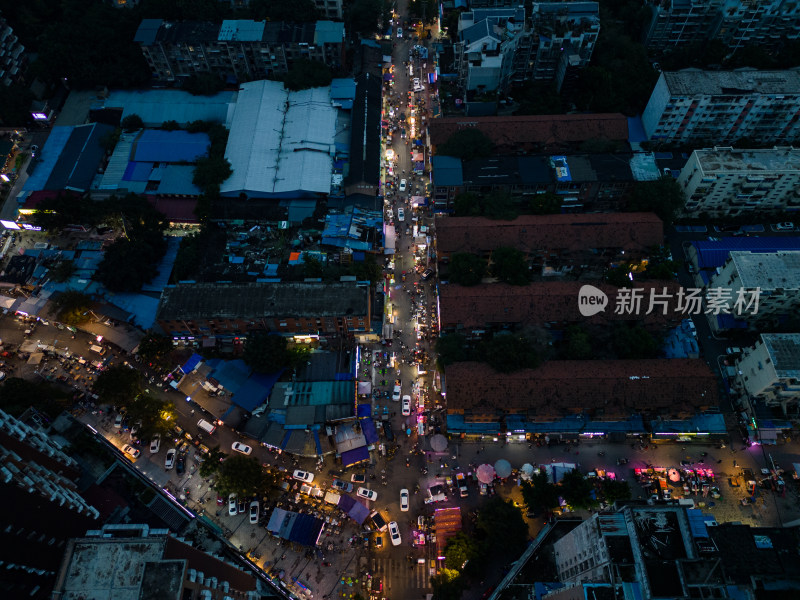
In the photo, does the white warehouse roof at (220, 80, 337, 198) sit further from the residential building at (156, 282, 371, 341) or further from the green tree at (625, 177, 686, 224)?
the green tree at (625, 177, 686, 224)

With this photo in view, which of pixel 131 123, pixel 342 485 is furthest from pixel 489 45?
pixel 342 485

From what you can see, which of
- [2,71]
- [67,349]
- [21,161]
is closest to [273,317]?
[67,349]

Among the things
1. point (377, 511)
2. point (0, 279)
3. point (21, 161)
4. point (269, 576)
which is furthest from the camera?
point (21, 161)

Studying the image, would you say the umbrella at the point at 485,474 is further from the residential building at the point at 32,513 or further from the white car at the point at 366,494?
the residential building at the point at 32,513

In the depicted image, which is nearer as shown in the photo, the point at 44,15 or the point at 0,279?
the point at 0,279

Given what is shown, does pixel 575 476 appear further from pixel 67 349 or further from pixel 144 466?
pixel 67 349

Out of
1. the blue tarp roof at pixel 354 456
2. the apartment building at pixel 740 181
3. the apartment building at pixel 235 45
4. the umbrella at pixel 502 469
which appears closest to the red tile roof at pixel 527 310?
the umbrella at pixel 502 469

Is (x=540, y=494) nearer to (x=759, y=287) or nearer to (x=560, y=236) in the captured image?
(x=560, y=236)

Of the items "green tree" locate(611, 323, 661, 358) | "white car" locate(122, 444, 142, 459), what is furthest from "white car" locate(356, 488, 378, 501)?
"green tree" locate(611, 323, 661, 358)
